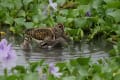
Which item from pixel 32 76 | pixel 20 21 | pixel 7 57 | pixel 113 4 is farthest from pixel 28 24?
pixel 7 57

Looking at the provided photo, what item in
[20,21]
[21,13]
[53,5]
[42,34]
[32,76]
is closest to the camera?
[32,76]

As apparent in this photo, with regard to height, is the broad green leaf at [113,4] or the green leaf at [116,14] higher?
the broad green leaf at [113,4]

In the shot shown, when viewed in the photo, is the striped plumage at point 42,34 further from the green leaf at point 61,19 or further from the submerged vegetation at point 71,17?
the green leaf at point 61,19

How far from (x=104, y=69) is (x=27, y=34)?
2.08 meters

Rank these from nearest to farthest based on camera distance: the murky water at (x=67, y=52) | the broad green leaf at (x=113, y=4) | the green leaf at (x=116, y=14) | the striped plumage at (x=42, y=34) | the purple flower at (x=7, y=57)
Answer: the purple flower at (x=7, y=57) → the murky water at (x=67, y=52) → the striped plumage at (x=42, y=34) → the green leaf at (x=116, y=14) → the broad green leaf at (x=113, y=4)

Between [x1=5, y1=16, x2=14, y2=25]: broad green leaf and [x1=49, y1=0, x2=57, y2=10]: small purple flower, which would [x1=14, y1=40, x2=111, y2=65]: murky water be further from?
[x1=49, y1=0, x2=57, y2=10]: small purple flower

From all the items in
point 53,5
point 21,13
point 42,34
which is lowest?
point 42,34

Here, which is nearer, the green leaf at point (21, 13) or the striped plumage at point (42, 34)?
the striped plumage at point (42, 34)

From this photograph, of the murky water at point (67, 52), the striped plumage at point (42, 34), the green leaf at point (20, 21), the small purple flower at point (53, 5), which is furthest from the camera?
the small purple flower at point (53, 5)

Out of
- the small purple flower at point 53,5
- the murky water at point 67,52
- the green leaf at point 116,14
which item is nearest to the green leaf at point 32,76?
the murky water at point 67,52

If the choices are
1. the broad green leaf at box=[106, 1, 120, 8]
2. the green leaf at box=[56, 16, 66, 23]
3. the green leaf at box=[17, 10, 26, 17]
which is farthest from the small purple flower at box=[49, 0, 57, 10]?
the broad green leaf at box=[106, 1, 120, 8]

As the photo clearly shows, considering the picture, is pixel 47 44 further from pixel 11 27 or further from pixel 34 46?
pixel 11 27

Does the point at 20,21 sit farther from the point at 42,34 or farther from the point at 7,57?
the point at 7,57

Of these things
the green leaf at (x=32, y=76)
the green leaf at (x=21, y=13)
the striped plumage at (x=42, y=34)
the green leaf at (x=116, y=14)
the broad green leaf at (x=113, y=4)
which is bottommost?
the striped plumage at (x=42, y=34)
